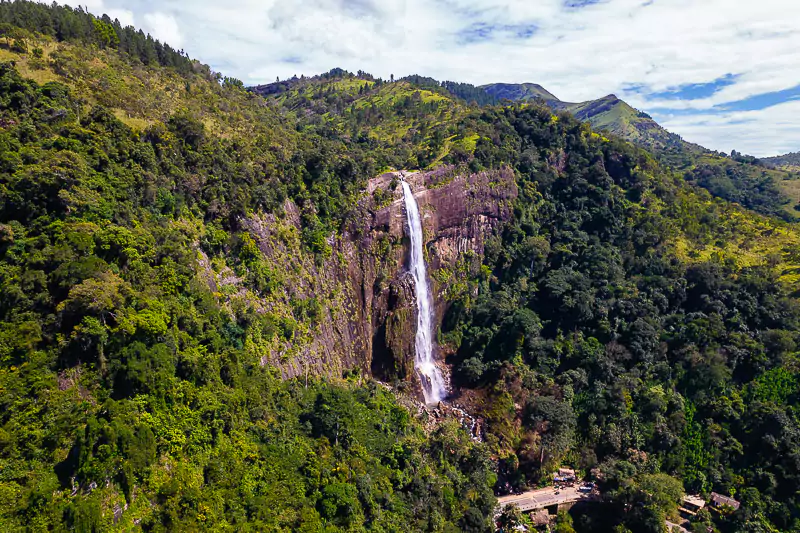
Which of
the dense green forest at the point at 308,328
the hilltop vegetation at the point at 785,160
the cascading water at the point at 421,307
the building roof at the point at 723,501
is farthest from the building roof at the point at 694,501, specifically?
the hilltop vegetation at the point at 785,160

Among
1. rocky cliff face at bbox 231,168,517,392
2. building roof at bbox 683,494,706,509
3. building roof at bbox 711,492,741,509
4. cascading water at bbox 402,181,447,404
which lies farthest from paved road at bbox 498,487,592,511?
rocky cliff face at bbox 231,168,517,392

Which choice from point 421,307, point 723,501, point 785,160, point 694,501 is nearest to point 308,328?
point 421,307

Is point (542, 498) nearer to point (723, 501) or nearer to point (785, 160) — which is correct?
point (723, 501)

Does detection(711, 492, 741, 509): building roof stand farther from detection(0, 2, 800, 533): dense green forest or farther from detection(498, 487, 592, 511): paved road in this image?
detection(498, 487, 592, 511): paved road

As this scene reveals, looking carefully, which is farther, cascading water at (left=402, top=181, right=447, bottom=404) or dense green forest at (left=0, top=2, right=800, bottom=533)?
cascading water at (left=402, top=181, right=447, bottom=404)

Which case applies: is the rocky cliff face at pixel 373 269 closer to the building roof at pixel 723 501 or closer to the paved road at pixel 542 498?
the paved road at pixel 542 498

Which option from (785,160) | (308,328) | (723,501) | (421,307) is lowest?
(723,501)
